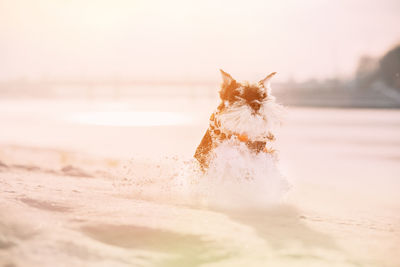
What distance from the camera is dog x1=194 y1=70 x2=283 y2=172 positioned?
4.88 metres

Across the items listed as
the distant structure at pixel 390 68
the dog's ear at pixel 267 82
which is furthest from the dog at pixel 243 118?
the distant structure at pixel 390 68

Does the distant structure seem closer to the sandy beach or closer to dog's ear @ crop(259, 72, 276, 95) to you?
the sandy beach

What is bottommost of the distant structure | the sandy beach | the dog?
the sandy beach

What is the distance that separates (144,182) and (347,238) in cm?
285

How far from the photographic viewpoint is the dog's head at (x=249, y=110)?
4.86 m

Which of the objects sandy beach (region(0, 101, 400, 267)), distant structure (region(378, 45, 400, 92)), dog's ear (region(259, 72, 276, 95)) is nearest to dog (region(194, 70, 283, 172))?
dog's ear (region(259, 72, 276, 95))

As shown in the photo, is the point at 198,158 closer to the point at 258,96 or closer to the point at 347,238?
the point at 258,96

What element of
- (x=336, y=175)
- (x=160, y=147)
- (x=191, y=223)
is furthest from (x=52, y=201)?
(x=160, y=147)

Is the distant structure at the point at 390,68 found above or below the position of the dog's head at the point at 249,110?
above

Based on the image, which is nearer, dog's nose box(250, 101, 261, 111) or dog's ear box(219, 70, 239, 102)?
dog's nose box(250, 101, 261, 111)

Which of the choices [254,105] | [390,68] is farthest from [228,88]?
[390,68]

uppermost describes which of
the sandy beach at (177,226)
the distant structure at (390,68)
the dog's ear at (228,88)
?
the distant structure at (390,68)

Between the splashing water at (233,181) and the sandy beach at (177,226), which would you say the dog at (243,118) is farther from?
the sandy beach at (177,226)

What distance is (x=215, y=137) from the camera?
5098 mm
